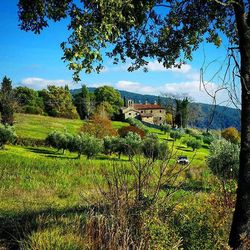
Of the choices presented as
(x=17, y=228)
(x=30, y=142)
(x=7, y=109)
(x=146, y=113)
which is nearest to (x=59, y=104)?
(x=7, y=109)

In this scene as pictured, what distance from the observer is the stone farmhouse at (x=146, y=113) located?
Result: 429 feet

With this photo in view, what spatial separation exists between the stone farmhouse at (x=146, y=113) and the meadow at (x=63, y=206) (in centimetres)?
9983

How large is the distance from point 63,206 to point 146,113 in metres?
132

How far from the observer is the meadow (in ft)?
20.9

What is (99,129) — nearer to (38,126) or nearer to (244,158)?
(38,126)

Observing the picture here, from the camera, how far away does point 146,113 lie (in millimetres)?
144500

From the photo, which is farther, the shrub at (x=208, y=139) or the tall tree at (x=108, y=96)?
the tall tree at (x=108, y=96)

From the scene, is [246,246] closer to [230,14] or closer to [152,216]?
[152,216]

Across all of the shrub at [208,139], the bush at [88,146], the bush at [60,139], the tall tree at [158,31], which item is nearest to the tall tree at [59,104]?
the shrub at [208,139]

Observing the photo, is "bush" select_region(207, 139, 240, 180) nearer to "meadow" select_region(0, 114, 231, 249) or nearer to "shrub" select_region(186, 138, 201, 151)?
"meadow" select_region(0, 114, 231, 249)

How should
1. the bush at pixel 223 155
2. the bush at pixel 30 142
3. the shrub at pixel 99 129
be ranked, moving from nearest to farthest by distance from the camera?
the bush at pixel 223 155 → the bush at pixel 30 142 → the shrub at pixel 99 129

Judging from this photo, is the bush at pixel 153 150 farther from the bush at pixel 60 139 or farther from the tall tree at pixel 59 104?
the tall tree at pixel 59 104

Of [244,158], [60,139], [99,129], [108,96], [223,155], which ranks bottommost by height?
[60,139]

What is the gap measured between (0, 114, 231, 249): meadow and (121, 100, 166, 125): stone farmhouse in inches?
3930
